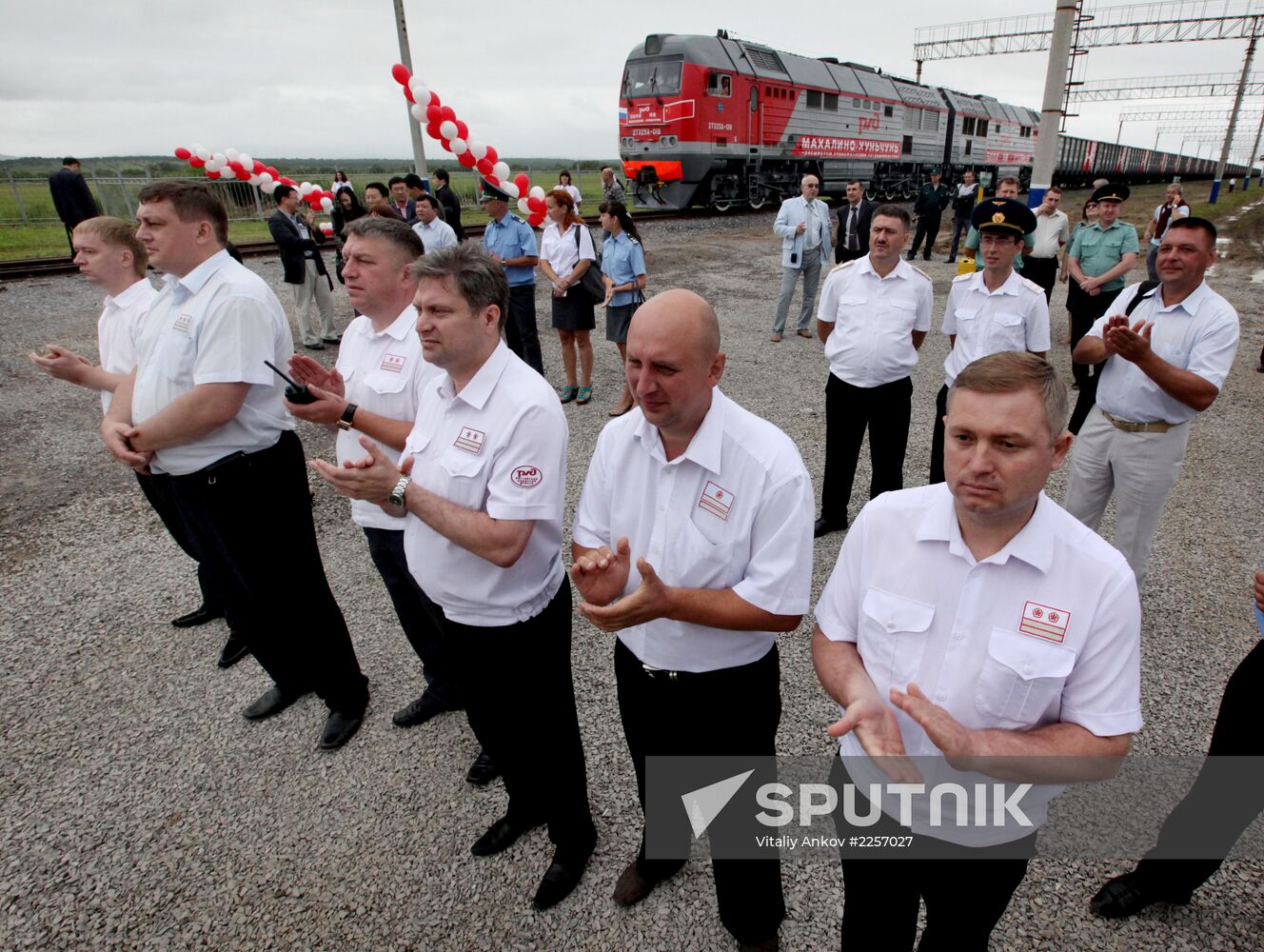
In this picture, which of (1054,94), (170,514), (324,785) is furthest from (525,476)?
(1054,94)

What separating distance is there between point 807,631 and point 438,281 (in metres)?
2.66

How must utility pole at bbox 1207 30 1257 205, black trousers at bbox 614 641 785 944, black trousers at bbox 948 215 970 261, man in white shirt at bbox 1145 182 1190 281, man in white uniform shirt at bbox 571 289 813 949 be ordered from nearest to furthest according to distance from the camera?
man in white uniform shirt at bbox 571 289 813 949, black trousers at bbox 614 641 785 944, man in white shirt at bbox 1145 182 1190 281, black trousers at bbox 948 215 970 261, utility pole at bbox 1207 30 1257 205

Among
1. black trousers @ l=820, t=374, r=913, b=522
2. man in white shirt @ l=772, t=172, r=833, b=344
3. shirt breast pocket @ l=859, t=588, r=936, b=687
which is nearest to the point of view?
shirt breast pocket @ l=859, t=588, r=936, b=687

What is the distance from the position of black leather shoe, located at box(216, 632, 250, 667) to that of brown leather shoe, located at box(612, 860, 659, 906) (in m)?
2.36

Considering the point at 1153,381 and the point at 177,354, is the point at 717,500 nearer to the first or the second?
the point at 177,354

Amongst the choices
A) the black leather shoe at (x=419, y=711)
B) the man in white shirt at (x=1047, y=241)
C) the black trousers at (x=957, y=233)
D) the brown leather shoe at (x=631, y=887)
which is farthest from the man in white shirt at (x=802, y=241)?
the brown leather shoe at (x=631, y=887)

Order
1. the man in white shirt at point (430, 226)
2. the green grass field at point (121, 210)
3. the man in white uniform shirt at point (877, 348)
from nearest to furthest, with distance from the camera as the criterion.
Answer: the man in white uniform shirt at point (877, 348) → the man in white shirt at point (430, 226) → the green grass field at point (121, 210)

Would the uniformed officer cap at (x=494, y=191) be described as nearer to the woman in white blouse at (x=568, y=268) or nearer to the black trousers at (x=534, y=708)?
the woman in white blouse at (x=568, y=268)

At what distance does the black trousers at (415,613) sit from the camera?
2.62m

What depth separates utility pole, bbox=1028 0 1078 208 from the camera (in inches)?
368

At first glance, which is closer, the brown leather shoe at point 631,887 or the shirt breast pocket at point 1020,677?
the shirt breast pocket at point 1020,677

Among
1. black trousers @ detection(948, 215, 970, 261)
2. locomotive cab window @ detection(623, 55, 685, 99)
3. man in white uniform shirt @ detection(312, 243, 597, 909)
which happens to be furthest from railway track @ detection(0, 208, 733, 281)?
man in white uniform shirt @ detection(312, 243, 597, 909)

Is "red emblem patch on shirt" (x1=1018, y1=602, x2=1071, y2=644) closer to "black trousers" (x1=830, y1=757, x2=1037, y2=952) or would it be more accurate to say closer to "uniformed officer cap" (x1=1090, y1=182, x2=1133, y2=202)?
"black trousers" (x1=830, y1=757, x2=1037, y2=952)

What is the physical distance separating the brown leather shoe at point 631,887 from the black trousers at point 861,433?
9.36 feet
